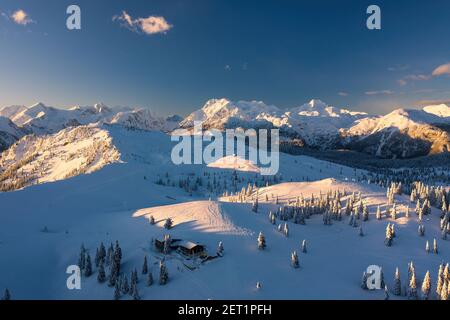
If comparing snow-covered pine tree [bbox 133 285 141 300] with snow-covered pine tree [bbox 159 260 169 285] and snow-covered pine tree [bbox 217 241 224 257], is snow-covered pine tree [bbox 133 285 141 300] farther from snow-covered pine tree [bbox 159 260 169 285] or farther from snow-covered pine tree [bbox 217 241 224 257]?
snow-covered pine tree [bbox 217 241 224 257]

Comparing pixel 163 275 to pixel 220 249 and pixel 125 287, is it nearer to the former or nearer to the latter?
pixel 125 287

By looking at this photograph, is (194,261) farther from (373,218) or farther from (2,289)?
(373,218)

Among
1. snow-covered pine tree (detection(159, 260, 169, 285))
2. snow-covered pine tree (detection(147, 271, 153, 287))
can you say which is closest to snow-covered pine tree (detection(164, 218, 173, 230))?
snow-covered pine tree (detection(159, 260, 169, 285))

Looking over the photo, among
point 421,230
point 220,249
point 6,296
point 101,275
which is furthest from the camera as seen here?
point 421,230

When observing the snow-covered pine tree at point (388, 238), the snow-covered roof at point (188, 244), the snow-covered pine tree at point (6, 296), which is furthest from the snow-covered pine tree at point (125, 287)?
the snow-covered pine tree at point (388, 238)

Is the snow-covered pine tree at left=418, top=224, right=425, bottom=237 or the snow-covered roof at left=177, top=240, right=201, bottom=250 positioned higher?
the snow-covered roof at left=177, top=240, right=201, bottom=250

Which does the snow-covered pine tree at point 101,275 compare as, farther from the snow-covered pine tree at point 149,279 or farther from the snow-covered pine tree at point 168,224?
the snow-covered pine tree at point 168,224

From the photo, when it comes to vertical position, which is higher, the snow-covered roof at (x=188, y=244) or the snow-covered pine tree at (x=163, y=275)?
the snow-covered roof at (x=188, y=244)

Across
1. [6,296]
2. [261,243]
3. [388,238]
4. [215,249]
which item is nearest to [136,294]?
[215,249]

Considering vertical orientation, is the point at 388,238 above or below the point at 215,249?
below

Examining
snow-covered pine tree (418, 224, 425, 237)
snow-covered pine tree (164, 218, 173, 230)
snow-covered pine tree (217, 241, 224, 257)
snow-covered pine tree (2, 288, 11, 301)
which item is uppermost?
snow-covered pine tree (164, 218, 173, 230)

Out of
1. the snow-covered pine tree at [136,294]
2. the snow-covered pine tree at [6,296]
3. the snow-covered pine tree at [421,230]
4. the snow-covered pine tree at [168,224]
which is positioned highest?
the snow-covered pine tree at [168,224]
